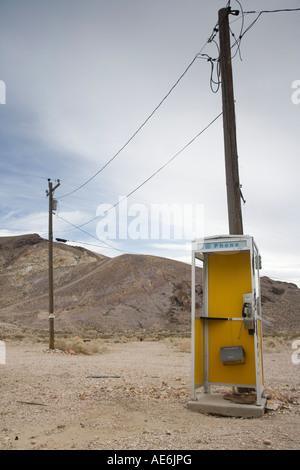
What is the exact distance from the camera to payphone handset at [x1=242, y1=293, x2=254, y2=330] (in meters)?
8.00

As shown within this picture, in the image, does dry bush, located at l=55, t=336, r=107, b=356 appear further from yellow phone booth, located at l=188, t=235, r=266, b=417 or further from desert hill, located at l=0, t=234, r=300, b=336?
desert hill, located at l=0, t=234, r=300, b=336

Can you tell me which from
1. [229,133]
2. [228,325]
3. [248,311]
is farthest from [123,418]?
[229,133]

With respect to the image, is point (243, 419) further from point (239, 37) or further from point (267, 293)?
point (267, 293)

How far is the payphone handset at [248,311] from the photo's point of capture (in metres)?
8.00

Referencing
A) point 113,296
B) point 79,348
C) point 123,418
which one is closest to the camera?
point 123,418

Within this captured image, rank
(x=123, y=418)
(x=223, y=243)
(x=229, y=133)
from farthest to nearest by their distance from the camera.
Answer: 1. (x=229, y=133)
2. (x=223, y=243)
3. (x=123, y=418)

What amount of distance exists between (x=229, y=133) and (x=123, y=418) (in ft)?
20.2

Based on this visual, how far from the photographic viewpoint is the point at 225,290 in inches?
340

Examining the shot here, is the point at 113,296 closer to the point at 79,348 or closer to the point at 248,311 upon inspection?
the point at 79,348

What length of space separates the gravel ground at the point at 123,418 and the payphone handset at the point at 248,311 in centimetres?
150

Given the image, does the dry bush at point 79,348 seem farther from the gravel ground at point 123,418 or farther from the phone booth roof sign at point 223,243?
the phone booth roof sign at point 223,243

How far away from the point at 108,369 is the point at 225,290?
7478 mm

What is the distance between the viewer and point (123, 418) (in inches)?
280

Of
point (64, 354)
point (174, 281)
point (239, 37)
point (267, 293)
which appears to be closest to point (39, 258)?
point (174, 281)
